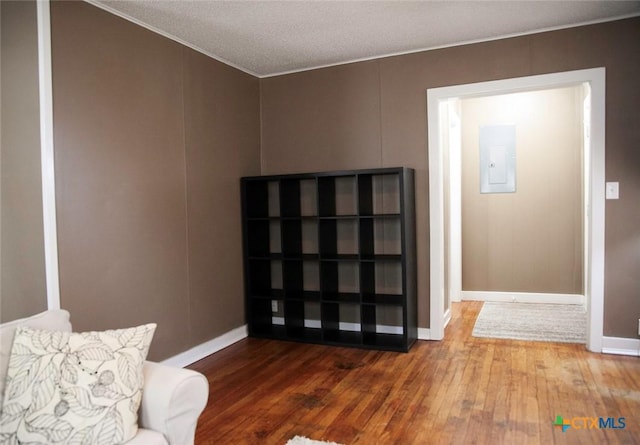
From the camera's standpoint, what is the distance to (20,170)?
2512 mm

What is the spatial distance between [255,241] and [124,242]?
1.47 metres

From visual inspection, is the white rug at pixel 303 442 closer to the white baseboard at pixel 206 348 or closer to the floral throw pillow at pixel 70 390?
the floral throw pillow at pixel 70 390

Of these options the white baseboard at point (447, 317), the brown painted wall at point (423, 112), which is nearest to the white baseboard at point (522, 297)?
the white baseboard at point (447, 317)

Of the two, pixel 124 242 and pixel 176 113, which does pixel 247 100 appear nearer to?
pixel 176 113

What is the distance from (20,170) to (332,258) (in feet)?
7.75

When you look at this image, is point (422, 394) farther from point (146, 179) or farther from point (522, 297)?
point (522, 297)

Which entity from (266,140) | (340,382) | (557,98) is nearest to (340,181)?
(266,140)

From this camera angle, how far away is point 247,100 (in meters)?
4.34

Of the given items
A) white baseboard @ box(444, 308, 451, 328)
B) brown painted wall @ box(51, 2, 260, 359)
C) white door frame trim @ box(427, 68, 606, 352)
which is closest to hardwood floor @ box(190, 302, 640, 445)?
white door frame trim @ box(427, 68, 606, 352)

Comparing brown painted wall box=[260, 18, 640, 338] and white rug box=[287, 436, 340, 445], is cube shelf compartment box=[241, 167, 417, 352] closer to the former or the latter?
brown painted wall box=[260, 18, 640, 338]

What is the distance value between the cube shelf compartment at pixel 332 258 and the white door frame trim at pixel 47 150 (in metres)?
1.84

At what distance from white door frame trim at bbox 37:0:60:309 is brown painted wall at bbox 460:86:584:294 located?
14.7 feet

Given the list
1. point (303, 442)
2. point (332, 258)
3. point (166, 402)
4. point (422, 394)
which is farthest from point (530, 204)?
point (166, 402)

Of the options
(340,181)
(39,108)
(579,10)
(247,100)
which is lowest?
(340,181)
